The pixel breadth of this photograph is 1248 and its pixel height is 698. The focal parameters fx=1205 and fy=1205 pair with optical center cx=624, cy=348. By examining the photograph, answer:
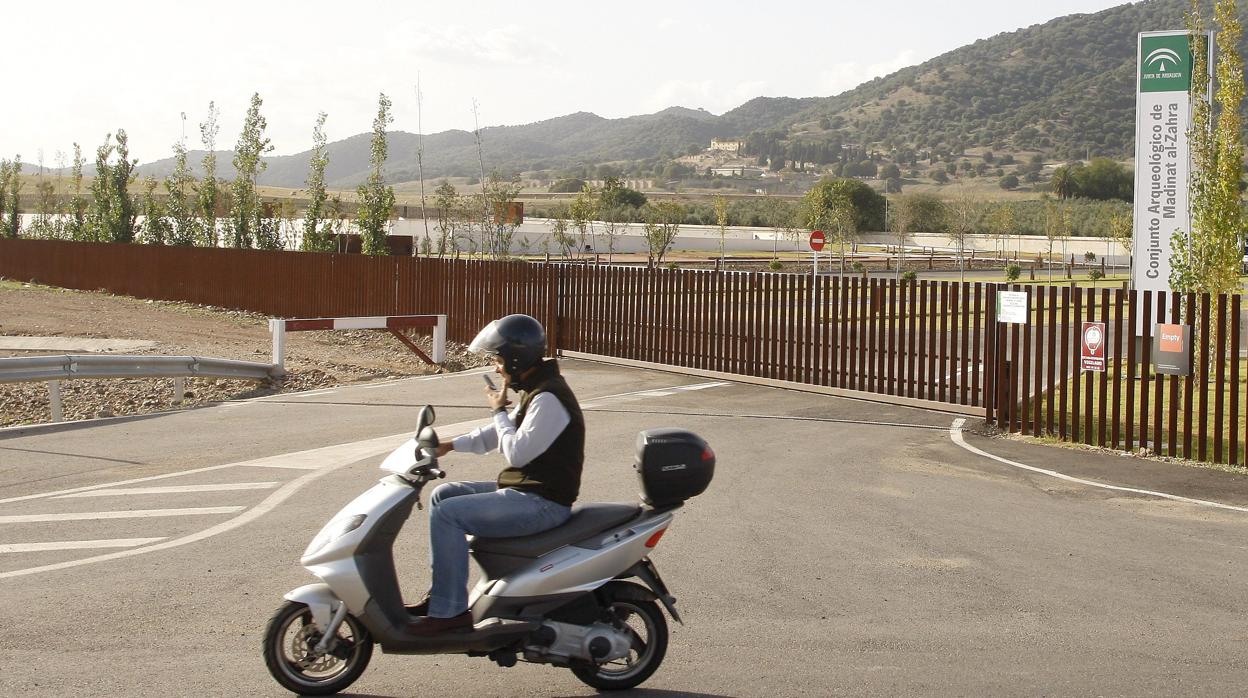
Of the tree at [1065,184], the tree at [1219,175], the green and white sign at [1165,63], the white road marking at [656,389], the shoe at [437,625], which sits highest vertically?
the tree at [1065,184]

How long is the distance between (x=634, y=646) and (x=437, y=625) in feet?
3.08

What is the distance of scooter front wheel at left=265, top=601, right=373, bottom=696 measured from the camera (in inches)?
217

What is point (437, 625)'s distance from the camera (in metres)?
5.55

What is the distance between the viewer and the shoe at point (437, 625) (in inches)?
217

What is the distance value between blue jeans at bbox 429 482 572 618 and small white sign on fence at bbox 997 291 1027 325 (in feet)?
32.8

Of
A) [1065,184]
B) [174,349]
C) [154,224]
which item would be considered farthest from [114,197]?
[1065,184]

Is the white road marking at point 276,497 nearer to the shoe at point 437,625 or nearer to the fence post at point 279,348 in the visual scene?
the shoe at point 437,625

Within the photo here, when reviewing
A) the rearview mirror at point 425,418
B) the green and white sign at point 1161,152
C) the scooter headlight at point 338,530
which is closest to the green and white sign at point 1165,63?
the green and white sign at point 1161,152

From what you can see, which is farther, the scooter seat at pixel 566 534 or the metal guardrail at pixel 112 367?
the metal guardrail at pixel 112 367

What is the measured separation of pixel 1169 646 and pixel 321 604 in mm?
4448

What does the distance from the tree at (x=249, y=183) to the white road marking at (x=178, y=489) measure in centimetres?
3405

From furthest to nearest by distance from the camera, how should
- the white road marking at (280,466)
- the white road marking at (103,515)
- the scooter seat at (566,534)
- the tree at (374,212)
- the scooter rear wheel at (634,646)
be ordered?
the tree at (374,212) < the white road marking at (103,515) < the white road marking at (280,466) < the scooter rear wheel at (634,646) < the scooter seat at (566,534)

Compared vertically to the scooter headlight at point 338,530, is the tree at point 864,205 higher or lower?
higher

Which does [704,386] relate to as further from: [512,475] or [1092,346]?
[512,475]
